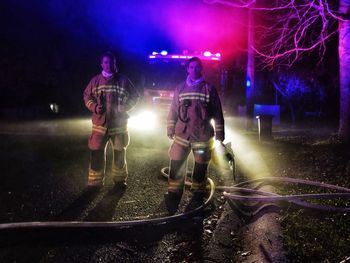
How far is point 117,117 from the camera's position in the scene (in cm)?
550

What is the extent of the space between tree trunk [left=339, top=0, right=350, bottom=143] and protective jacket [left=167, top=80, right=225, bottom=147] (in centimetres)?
489

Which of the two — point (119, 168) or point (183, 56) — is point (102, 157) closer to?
point (119, 168)

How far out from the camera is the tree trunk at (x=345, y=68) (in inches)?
341

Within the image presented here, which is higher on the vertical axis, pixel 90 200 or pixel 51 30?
pixel 51 30

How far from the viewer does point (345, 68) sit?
9102 millimetres

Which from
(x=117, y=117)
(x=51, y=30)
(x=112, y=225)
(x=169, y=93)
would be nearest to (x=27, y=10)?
(x=51, y=30)

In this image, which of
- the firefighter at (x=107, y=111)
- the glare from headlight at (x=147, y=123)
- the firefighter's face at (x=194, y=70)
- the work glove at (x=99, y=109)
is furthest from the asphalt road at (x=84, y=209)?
the glare from headlight at (x=147, y=123)

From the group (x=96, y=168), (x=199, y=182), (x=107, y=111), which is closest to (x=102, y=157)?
→ (x=96, y=168)

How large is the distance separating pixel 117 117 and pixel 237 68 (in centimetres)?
1747

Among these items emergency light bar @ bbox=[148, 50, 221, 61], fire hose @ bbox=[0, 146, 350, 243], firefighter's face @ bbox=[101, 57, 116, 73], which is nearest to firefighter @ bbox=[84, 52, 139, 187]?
firefighter's face @ bbox=[101, 57, 116, 73]

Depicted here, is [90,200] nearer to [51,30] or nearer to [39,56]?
[39,56]

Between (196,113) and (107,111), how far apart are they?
136 centimetres

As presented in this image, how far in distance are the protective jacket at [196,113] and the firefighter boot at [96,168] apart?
1210 millimetres

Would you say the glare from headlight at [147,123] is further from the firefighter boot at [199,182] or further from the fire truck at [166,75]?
the firefighter boot at [199,182]
